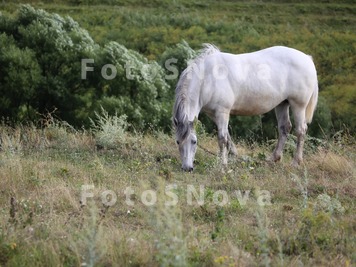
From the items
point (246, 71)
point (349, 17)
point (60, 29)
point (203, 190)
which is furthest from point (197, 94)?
point (349, 17)

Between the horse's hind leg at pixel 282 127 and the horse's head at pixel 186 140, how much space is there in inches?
76.3

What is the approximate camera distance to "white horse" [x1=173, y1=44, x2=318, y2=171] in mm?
9422

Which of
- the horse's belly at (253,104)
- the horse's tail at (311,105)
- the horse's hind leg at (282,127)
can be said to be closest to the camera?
the horse's belly at (253,104)

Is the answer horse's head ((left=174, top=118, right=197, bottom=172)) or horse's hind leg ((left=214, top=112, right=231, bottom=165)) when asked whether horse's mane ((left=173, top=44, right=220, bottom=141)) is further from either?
horse's hind leg ((left=214, top=112, right=231, bottom=165))

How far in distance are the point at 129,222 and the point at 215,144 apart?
557 centimetres

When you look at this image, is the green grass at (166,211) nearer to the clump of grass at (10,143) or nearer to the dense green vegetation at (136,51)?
the clump of grass at (10,143)

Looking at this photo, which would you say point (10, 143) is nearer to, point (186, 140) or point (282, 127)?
point (186, 140)

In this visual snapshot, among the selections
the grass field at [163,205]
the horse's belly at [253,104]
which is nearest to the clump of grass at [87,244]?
the grass field at [163,205]

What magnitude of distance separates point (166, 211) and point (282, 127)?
21.4ft

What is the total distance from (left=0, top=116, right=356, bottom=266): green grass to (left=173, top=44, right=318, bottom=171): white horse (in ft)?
1.81

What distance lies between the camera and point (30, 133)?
11.7 metres

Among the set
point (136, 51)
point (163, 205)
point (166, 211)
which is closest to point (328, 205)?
point (163, 205)

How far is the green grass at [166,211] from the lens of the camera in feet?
17.3

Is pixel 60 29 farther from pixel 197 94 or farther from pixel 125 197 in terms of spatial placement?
pixel 125 197
